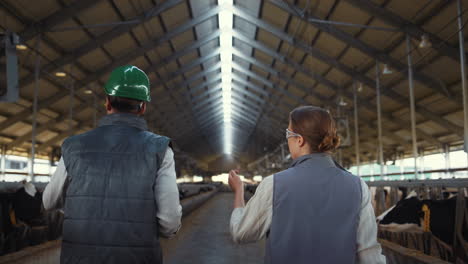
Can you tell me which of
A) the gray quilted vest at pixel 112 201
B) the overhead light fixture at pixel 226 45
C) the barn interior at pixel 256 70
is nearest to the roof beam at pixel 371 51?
the barn interior at pixel 256 70

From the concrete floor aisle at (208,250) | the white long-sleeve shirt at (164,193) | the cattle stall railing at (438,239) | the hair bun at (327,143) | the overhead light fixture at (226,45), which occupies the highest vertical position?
the overhead light fixture at (226,45)

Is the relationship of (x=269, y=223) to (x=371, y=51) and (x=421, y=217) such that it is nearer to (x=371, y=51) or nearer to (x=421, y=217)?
(x=421, y=217)

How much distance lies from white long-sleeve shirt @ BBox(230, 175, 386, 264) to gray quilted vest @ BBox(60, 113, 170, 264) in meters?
0.41

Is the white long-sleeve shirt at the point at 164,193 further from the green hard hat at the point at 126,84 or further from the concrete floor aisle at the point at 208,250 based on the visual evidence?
the concrete floor aisle at the point at 208,250

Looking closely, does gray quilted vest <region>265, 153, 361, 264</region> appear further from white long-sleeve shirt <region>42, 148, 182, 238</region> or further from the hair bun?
white long-sleeve shirt <region>42, 148, 182, 238</region>

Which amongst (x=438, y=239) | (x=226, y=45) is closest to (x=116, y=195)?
(x=438, y=239)

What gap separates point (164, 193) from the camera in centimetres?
171

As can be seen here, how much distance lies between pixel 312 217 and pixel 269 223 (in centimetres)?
17

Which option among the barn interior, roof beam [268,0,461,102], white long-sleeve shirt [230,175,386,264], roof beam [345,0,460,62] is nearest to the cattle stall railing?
the barn interior

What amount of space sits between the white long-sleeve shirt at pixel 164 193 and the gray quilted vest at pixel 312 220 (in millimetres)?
461

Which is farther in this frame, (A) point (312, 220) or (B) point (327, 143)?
(B) point (327, 143)

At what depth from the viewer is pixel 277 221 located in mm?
1463

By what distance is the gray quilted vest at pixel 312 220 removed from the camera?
4.71 feet

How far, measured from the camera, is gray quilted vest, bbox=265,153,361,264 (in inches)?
56.5
